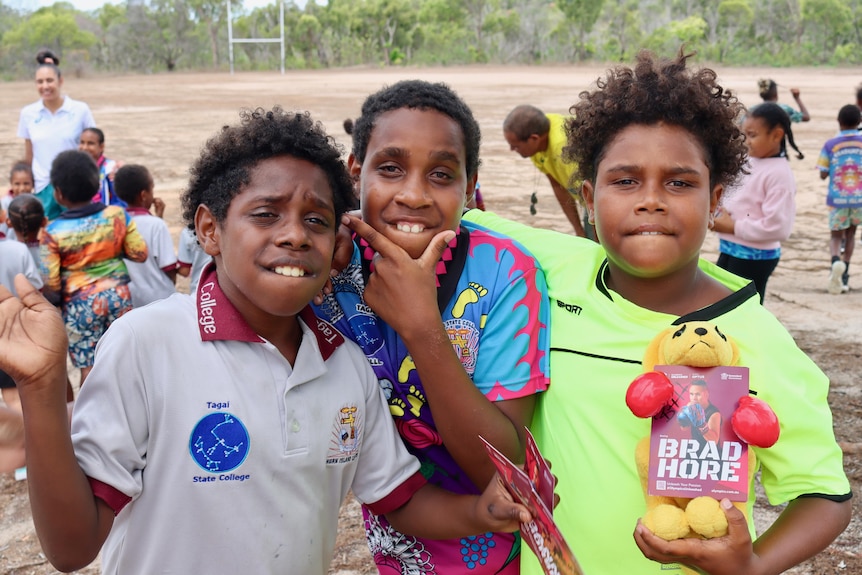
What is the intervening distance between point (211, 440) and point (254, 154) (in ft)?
1.98

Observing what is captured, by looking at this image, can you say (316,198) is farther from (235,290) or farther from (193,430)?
(193,430)

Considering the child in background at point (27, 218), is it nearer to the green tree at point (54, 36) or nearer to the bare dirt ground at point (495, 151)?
the bare dirt ground at point (495, 151)

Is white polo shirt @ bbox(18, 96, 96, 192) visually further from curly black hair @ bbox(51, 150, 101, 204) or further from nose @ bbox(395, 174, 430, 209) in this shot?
nose @ bbox(395, 174, 430, 209)

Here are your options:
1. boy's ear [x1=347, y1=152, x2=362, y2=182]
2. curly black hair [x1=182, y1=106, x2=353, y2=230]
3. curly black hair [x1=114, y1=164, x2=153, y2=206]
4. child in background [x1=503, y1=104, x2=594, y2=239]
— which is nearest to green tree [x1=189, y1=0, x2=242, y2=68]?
child in background [x1=503, y1=104, x2=594, y2=239]

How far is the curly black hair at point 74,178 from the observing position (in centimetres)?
466

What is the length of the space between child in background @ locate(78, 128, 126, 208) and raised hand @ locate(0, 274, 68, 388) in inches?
185

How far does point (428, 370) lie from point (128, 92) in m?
28.7

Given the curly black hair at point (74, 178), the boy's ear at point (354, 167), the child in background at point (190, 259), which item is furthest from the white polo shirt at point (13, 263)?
the boy's ear at point (354, 167)

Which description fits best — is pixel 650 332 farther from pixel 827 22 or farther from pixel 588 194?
pixel 827 22

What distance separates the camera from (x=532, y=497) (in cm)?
142

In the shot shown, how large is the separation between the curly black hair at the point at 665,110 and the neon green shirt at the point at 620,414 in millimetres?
291

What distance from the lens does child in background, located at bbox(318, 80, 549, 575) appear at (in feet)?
5.60

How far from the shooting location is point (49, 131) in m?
6.96

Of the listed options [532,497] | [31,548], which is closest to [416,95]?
[532,497]
